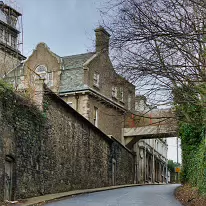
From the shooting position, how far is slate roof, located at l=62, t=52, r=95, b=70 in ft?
125

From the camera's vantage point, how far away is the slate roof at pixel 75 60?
1500 inches

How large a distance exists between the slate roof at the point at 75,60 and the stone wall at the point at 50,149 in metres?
7.94

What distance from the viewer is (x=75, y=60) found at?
39188 millimetres

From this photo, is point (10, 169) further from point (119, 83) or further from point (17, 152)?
point (119, 83)

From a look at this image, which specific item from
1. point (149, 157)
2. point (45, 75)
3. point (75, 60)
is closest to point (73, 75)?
point (75, 60)

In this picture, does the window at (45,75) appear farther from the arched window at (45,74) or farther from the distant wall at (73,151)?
the distant wall at (73,151)

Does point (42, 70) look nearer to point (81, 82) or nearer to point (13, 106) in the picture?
point (81, 82)

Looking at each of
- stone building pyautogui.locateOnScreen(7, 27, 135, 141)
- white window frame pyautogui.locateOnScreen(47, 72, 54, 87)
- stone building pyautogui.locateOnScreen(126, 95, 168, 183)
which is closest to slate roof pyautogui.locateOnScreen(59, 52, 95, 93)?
stone building pyautogui.locateOnScreen(7, 27, 135, 141)

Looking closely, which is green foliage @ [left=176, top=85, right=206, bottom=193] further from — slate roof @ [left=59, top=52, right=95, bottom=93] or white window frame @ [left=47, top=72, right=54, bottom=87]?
white window frame @ [left=47, top=72, right=54, bottom=87]

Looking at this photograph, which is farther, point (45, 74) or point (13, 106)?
point (45, 74)

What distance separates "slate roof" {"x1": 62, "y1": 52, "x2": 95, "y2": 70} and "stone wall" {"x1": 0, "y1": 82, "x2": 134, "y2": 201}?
7935mm

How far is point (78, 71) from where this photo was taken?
3738cm

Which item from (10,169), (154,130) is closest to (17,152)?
(10,169)

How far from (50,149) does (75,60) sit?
17.0 metres
